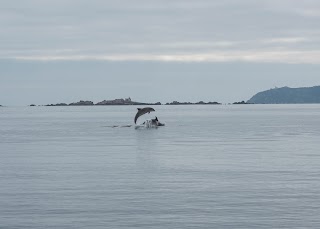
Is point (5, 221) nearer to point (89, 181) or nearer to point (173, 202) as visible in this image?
point (173, 202)

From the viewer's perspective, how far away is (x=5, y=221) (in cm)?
2583

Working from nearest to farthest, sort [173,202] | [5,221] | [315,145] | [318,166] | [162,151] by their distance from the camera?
[5,221]
[173,202]
[318,166]
[162,151]
[315,145]

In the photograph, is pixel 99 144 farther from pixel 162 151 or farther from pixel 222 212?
pixel 222 212

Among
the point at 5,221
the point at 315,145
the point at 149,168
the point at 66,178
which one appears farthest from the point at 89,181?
the point at 315,145

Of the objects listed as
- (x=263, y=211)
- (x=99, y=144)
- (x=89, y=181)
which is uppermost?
(x=99, y=144)

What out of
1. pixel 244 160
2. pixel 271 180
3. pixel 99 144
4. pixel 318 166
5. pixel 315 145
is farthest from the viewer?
pixel 99 144

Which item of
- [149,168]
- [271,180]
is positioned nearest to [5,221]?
[271,180]

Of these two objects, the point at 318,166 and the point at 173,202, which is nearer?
the point at 173,202

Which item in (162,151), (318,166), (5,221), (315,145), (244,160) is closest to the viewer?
(5,221)

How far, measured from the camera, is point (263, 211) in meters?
27.3

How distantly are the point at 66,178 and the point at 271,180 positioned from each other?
35.7 feet

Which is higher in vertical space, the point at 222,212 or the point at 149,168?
the point at 149,168

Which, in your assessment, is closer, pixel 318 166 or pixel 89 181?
pixel 89 181

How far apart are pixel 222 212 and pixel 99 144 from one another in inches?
1575
